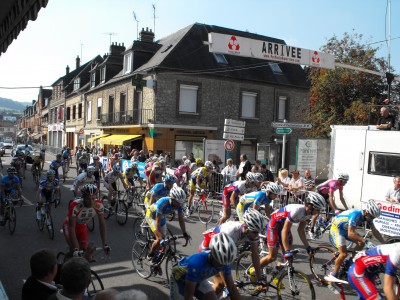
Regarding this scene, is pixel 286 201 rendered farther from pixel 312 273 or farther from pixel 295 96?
pixel 295 96

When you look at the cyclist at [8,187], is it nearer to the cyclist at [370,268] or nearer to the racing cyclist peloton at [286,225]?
the racing cyclist peloton at [286,225]

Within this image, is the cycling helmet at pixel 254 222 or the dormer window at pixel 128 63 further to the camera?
the dormer window at pixel 128 63

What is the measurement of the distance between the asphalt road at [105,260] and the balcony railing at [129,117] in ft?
46.1

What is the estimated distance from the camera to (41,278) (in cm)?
350

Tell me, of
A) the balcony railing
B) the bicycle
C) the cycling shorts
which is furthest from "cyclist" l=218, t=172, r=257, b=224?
the balcony railing

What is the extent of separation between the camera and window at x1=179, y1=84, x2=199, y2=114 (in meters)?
26.4

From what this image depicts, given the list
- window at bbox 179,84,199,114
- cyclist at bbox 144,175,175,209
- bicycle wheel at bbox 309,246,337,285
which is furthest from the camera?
window at bbox 179,84,199,114

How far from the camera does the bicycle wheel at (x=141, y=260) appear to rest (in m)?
6.97

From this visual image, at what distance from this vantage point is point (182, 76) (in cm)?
2619

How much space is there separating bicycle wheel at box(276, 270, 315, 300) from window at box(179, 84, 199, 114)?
836 inches

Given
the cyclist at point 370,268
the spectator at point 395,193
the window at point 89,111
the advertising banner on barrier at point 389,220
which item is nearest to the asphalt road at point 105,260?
the advertising banner on barrier at point 389,220

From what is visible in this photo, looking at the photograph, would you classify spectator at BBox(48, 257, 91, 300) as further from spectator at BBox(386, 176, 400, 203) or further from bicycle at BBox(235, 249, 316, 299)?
spectator at BBox(386, 176, 400, 203)

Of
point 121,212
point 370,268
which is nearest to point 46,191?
point 121,212

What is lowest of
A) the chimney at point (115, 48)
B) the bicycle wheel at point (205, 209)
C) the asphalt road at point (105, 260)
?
the asphalt road at point (105, 260)
